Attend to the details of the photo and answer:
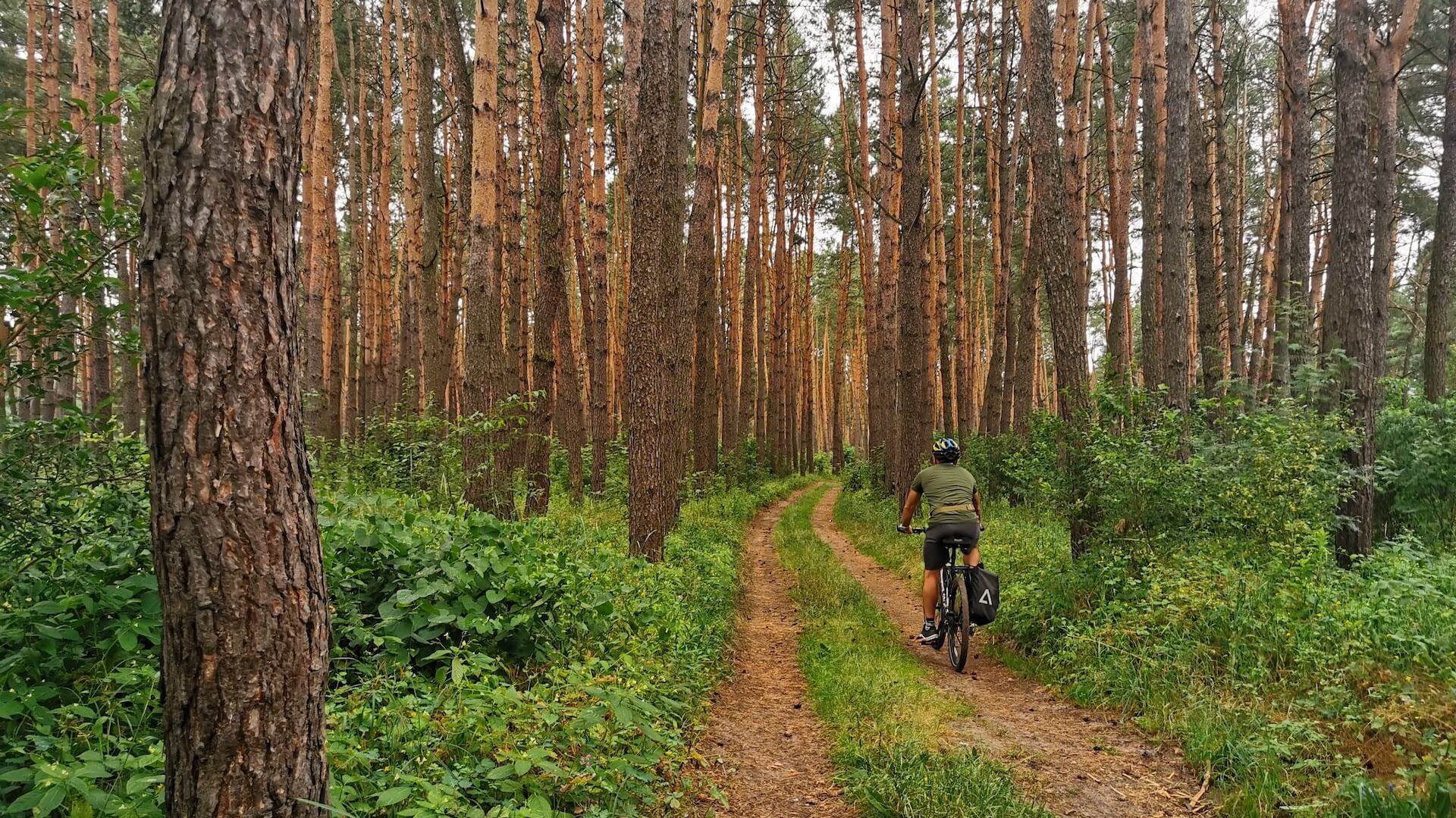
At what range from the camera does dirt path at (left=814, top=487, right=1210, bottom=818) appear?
3.78 metres

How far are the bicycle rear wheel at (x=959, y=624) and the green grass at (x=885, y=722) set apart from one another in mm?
375

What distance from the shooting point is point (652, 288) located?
7.36 metres

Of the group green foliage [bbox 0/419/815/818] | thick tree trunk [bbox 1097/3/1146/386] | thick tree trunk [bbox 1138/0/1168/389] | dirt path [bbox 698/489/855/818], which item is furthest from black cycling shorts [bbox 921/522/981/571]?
thick tree trunk [bbox 1097/3/1146/386]

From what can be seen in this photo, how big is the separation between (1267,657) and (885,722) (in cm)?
266

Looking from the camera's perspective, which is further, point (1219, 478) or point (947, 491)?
point (947, 491)

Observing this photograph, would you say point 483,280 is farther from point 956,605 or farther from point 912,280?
point 912,280

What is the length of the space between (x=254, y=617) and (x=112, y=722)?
1582 millimetres

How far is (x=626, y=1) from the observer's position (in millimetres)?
8828

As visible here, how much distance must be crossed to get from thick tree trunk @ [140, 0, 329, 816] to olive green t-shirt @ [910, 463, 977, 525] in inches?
221

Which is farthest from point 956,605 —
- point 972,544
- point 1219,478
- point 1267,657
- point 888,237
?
point 888,237

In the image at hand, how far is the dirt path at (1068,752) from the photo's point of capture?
3779 mm

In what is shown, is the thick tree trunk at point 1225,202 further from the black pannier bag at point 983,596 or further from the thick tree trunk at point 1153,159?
the black pannier bag at point 983,596

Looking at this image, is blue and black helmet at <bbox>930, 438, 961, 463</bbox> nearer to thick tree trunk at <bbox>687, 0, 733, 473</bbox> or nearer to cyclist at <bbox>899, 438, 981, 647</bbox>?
cyclist at <bbox>899, 438, 981, 647</bbox>

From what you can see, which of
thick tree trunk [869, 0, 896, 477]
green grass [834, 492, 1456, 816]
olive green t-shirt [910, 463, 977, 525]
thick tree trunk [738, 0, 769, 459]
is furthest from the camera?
thick tree trunk [738, 0, 769, 459]
